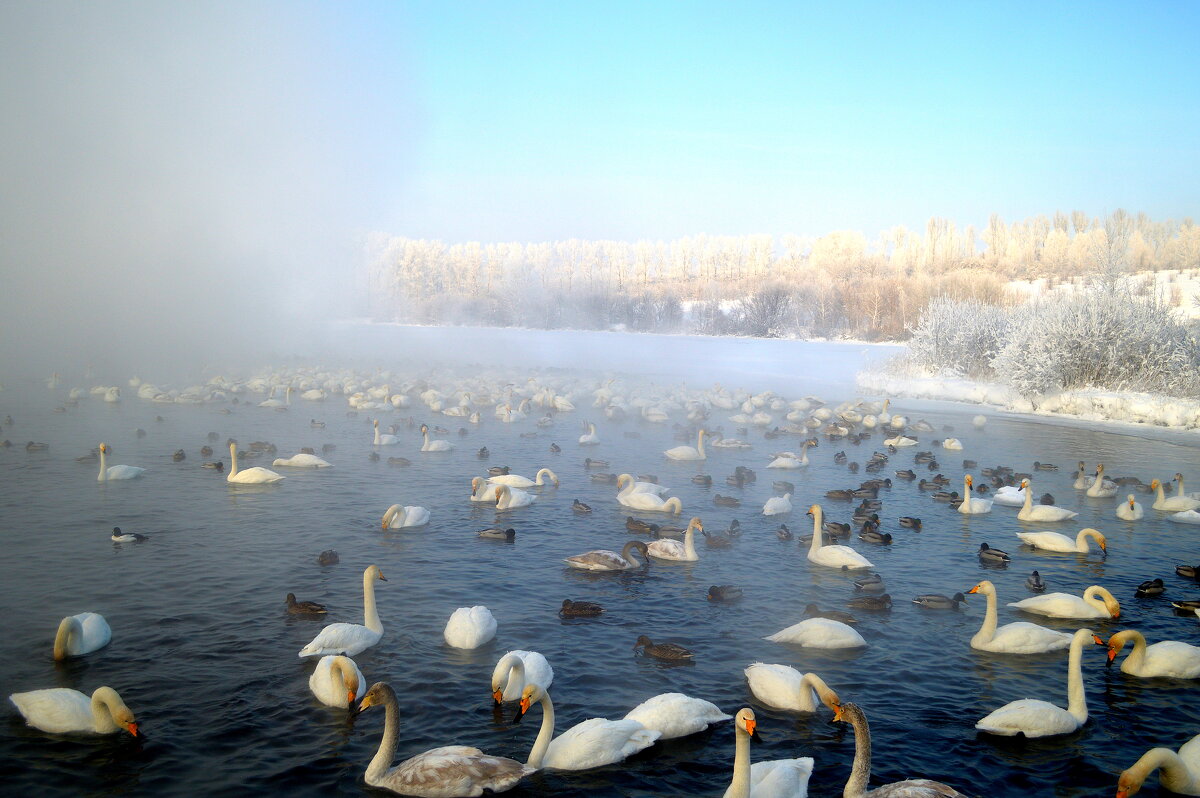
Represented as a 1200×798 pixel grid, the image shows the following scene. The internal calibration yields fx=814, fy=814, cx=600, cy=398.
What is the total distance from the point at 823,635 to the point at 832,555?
3.14 meters

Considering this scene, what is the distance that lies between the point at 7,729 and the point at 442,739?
11.7 feet

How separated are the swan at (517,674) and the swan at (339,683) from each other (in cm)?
Result: 119

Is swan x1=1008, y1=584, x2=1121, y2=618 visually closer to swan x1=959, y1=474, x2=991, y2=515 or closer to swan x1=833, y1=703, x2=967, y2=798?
swan x1=833, y1=703, x2=967, y2=798

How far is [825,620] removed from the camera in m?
8.79

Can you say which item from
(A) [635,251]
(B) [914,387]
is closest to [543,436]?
(B) [914,387]

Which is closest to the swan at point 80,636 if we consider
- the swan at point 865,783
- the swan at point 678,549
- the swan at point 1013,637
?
the swan at point 678,549

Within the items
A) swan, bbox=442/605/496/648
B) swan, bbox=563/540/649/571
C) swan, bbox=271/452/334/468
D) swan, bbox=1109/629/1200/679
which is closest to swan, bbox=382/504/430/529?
swan, bbox=563/540/649/571

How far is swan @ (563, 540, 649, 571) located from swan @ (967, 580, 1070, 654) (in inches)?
176

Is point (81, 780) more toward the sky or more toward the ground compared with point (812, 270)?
more toward the ground

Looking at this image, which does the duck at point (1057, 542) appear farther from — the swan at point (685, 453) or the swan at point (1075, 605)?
the swan at point (685, 453)

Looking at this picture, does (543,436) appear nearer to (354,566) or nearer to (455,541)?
(455,541)

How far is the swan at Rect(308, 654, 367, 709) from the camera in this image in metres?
7.07

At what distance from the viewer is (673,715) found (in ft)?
22.2

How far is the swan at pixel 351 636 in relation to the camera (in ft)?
26.8
